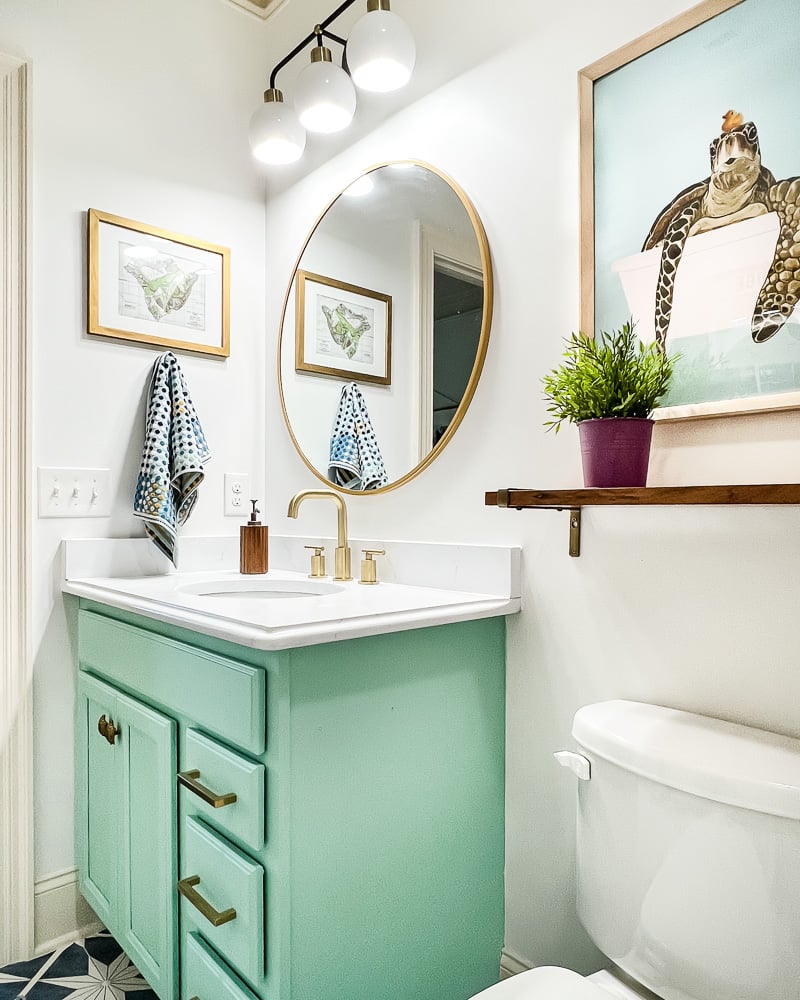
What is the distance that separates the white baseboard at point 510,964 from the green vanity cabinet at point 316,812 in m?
0.02

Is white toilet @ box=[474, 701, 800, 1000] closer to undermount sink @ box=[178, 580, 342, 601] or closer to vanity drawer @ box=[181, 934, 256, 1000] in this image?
vanity drawer @ box=[181, 934, 256, 1000]

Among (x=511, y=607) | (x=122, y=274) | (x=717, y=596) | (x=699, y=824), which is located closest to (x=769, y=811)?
(x=699, y=824)

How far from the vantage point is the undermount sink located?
→ 1.64 meters

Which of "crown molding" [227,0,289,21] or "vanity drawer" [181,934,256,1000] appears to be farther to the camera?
"crown molding" [227,0,289,21]

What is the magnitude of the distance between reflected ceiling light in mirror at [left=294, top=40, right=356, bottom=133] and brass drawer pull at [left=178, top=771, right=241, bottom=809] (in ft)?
4.59

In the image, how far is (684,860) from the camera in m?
0.90

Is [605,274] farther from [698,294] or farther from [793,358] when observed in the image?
[793,358]

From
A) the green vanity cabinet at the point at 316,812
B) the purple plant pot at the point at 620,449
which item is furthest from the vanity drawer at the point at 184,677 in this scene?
the purple plant pot at the point at 620,449

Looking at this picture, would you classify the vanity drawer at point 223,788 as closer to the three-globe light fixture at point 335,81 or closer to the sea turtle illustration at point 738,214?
the sea turtle illustration at point 738,214

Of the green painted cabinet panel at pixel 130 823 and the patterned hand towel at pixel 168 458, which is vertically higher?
the patterned hand towel at pixel 168 458

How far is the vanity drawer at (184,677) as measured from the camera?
1.06 meters

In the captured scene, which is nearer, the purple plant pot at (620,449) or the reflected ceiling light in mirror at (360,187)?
the purple plant pot at (620,449)

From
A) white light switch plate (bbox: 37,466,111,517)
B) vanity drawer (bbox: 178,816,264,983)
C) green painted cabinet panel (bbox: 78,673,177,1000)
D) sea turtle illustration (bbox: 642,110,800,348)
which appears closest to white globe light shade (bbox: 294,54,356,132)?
sea turtle illustration (bbox: 642,110,800,348)

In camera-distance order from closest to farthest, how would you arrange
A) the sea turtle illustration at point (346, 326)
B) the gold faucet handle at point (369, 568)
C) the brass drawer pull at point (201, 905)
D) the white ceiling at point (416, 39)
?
the brass drawer pull at point (201, 905) → the white ceiling at point (416, 39) → the gold faucet handle at point (369, 568) → the sea turtle illustration at point (346, 326)
